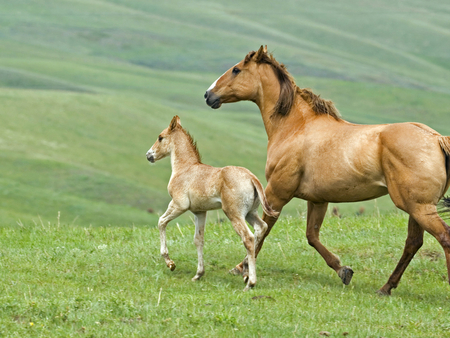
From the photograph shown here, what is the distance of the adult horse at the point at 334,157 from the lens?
7.58 m

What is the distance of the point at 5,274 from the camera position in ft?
27.2

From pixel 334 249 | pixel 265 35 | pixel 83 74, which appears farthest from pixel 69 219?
pixel 265 35

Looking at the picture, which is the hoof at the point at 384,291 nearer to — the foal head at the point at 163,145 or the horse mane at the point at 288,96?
the horse mane at the point at 288,96

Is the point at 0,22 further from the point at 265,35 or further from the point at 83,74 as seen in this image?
the point at 265,35

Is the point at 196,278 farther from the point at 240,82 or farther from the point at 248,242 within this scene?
the point at 240,82

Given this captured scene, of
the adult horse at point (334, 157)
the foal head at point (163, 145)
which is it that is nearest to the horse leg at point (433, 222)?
the adult horse at point (334, 157)

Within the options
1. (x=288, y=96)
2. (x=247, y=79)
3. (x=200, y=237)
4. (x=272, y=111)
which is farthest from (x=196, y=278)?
(x=247, y=79)

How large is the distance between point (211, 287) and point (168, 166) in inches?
1682

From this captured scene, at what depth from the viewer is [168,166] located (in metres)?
50.8

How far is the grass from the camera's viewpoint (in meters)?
6.39

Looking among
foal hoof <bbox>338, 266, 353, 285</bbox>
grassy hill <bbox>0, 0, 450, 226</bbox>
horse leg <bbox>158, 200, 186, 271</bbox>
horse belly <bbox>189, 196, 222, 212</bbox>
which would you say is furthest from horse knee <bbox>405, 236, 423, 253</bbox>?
grassy hill <bbox>0, 0, 450, 226</bbox>

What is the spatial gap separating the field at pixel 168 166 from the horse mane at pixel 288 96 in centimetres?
238

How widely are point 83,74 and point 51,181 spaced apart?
175ft

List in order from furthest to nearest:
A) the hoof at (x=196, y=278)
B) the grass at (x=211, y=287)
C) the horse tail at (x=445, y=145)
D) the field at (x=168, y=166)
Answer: the hoof at (x=196, y=278), the horse tail at (x=445, y=145), the field at (x=168, y=166), the grass at (x=211, y=287)
